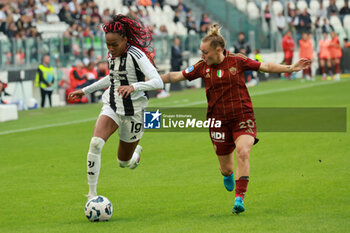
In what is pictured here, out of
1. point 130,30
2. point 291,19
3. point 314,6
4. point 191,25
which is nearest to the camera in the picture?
point 130,30

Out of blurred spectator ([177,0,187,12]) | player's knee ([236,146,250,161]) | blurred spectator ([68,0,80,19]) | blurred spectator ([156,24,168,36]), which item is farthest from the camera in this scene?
blurred spectator ([177,0,187,12])

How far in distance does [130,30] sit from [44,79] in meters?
16.8

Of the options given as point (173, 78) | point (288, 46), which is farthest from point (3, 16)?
point (173, 78)

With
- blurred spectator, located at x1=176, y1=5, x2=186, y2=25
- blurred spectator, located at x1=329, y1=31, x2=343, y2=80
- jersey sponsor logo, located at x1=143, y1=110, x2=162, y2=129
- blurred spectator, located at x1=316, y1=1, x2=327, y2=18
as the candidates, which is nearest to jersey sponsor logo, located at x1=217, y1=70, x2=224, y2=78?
jersey sponsor logo, located at x1=143, y1=110, x2=162, y2=129

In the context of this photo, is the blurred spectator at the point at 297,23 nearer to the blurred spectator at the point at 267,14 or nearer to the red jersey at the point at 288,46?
the blurred spectator at the point at 267,14

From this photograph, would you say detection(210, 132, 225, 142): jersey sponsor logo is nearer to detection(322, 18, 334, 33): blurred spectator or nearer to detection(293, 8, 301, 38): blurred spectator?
detection(293, 8, 301, 38): blurred spectator

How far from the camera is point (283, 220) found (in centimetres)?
833

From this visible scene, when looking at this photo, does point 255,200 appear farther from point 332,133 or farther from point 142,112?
point 332,133

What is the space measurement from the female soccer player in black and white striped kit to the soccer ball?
287 millimetres

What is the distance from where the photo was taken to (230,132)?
9.12m

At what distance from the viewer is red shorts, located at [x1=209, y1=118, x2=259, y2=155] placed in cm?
895

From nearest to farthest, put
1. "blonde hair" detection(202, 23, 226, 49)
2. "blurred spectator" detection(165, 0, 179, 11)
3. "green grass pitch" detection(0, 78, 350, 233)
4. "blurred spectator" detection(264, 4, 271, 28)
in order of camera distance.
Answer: "green grass pitch" detection(0, 78, 350, 233) < "blonde hair" detection(202, 23, 226, 49) < "blurred spectator" detection(165, 0, 179, 11) < "blurred spectator" detection(264, 4, 271, 28)

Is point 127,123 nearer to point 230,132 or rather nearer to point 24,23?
point 230,132

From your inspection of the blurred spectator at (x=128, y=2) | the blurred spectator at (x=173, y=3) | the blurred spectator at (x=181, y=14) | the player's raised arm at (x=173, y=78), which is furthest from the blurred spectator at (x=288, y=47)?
the player's raised arm at (x=173, y=78)
